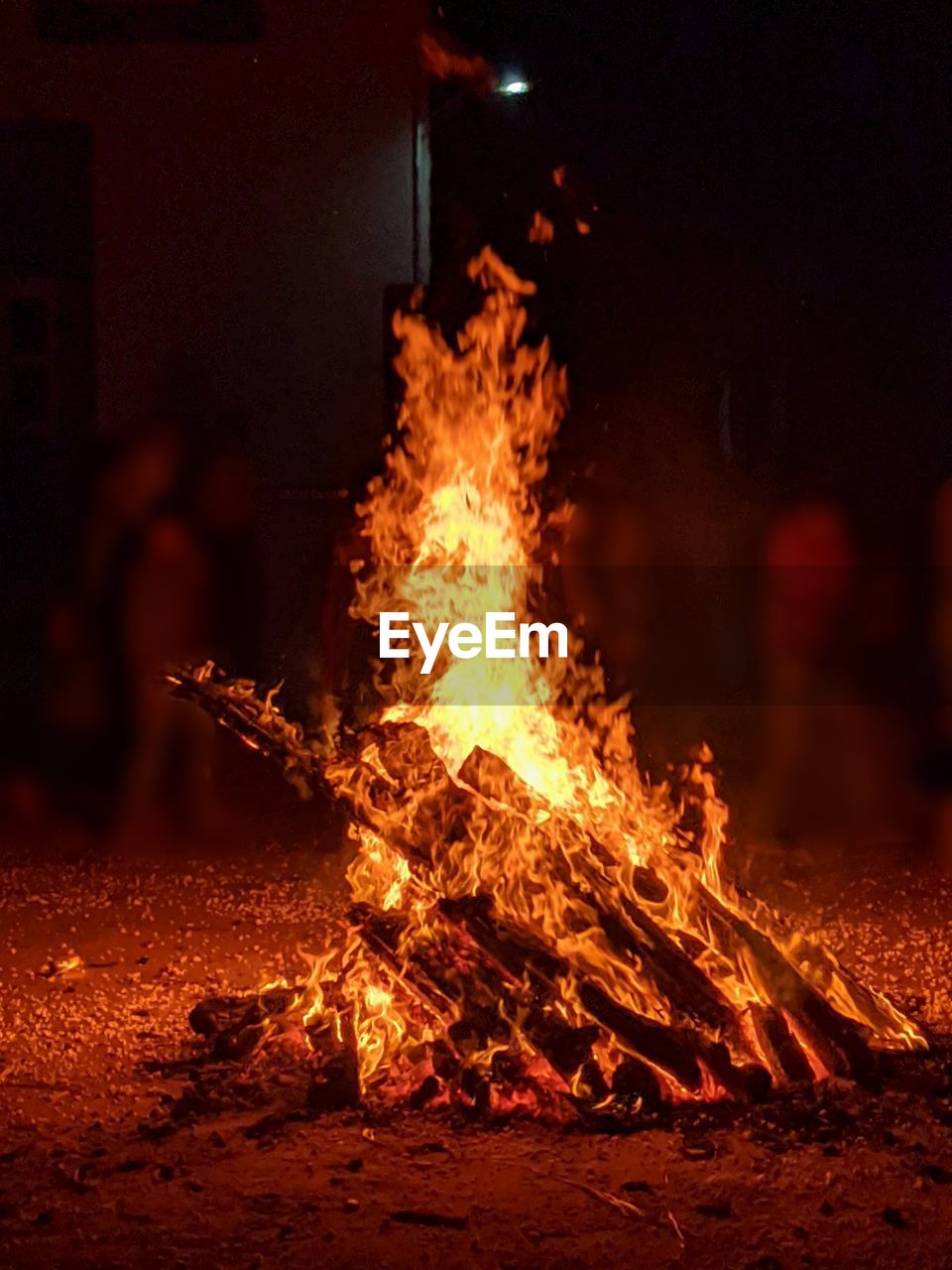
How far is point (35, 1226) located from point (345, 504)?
36.1 feet

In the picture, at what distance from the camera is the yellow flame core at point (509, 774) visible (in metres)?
4.75

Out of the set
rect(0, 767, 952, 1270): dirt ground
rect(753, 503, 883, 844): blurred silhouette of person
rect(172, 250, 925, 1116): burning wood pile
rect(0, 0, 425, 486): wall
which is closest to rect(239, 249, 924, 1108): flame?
rect(172, 250, 925, 1116): burning wood pile

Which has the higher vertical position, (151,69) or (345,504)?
(151,69)

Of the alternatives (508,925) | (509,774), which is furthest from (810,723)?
(508,925)

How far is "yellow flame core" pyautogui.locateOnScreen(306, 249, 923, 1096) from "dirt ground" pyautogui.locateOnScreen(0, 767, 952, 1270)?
0.34m

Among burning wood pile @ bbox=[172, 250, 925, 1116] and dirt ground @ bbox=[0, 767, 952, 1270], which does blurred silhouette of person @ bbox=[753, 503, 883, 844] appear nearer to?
burning wood pile @ bbox=[172, 250, 925, 1116]

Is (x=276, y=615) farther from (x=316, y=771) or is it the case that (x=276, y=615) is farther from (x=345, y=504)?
(x=316, y=771)

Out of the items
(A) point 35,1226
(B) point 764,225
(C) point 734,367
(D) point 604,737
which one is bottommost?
(A) point 35,1226

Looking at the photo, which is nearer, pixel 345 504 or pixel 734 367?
pixel 345 504

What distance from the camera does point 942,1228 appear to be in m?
3.70

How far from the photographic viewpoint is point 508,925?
459cm

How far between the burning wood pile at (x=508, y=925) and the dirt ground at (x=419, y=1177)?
6.4 inches

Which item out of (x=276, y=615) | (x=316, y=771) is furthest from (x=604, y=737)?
(x=276, y=615)

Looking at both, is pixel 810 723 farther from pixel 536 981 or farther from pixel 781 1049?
pixel 536 981
